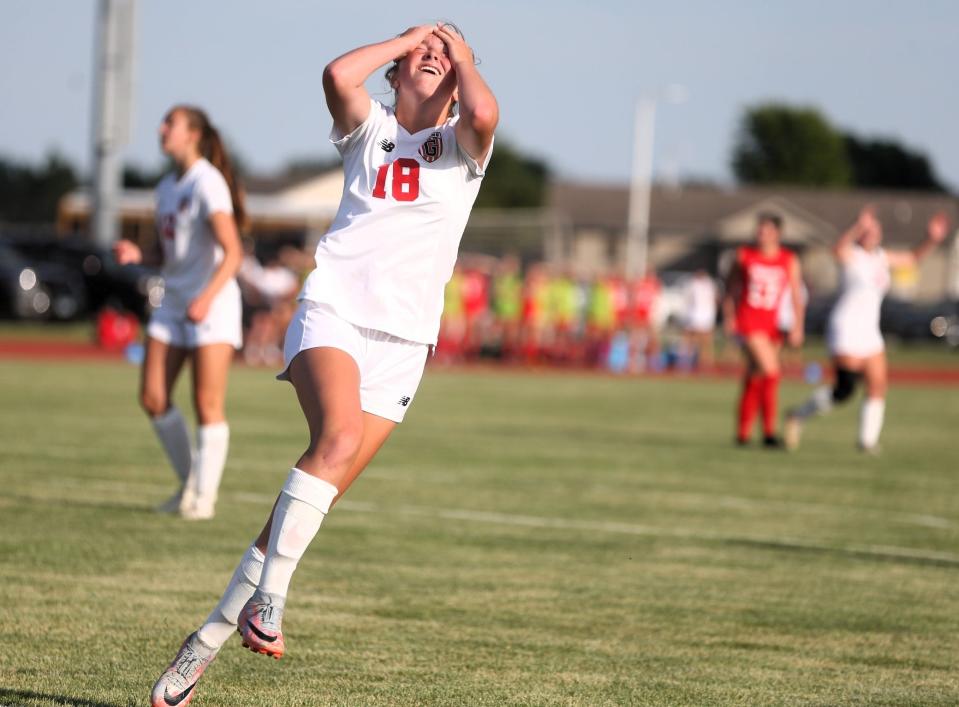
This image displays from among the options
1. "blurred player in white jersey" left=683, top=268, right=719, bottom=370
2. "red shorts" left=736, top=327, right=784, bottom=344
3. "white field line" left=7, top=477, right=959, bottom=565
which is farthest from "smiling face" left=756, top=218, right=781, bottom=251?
"blurred player in white jersey" left=683, top=268, right=719, bottom=370

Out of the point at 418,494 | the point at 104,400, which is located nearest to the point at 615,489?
the point at 418,494

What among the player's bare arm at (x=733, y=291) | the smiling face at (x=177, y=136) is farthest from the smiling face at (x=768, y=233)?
the smiling face at (x=177, y=136)

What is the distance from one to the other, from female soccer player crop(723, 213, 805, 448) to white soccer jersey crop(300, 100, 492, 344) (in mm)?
10095

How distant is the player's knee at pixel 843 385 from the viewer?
14.9 meters

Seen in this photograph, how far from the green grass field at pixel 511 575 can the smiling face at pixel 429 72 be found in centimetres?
197

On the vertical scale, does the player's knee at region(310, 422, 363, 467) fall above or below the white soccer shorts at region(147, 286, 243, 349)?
below

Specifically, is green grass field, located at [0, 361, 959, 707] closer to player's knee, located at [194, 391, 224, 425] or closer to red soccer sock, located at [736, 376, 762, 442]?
red soccer sock, located at [736, 376, 762, 442]

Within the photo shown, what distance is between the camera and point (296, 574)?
284 inches

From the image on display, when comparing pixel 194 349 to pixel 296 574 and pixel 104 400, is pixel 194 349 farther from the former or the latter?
pixel 104 400

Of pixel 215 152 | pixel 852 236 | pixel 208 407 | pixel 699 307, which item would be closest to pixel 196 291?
pixel 208 407

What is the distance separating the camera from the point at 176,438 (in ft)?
29.0

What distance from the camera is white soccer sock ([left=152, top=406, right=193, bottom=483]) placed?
8.80 metres

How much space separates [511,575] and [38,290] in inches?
1156

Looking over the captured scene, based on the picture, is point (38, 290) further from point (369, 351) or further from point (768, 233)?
point (369, 351)
